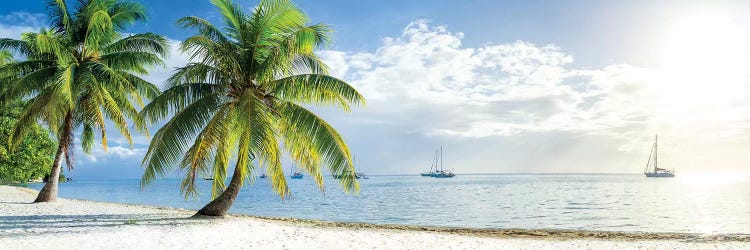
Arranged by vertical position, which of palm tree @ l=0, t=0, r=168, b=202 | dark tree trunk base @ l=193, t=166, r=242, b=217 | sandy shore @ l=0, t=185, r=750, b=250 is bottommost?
sandy shore @ l=0, t=185, r=750, b=250

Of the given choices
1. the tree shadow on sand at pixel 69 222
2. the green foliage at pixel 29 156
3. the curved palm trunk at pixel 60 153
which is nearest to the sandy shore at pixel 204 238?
the tree shadow on sand at pixel 69 222

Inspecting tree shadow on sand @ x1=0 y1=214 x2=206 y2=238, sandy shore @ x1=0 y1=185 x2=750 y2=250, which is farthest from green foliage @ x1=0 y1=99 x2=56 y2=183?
sandy shore @ x1=0 y1=185 x2=750 y2=250

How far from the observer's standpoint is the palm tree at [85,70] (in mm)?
19312

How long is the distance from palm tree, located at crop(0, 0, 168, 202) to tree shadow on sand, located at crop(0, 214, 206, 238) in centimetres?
424

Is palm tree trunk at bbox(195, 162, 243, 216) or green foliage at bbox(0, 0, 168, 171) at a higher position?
green foliage at bbox(0, 0, 168, 171)

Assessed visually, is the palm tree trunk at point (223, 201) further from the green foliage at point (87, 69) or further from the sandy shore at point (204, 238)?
the green foliage at point (87, 69)

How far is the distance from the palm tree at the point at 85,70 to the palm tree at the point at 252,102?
17.7 ft

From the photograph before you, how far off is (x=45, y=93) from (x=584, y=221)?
27.3 m

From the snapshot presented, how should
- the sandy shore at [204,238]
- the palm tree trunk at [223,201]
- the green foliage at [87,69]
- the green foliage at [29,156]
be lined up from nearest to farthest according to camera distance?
the sandy shore at [204,238]
the palm tree trunk at [223,201]
the green foliage at [87,69]
the green foliage at [29,156]

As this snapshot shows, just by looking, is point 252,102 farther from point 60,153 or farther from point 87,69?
point 60,153

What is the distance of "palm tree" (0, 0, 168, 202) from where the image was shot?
19.3 m

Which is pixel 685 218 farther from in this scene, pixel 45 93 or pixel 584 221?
pixel 45 93

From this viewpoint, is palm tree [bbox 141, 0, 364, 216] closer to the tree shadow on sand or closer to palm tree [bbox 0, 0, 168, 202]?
the tree shadow on sand

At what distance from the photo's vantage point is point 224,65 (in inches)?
599
